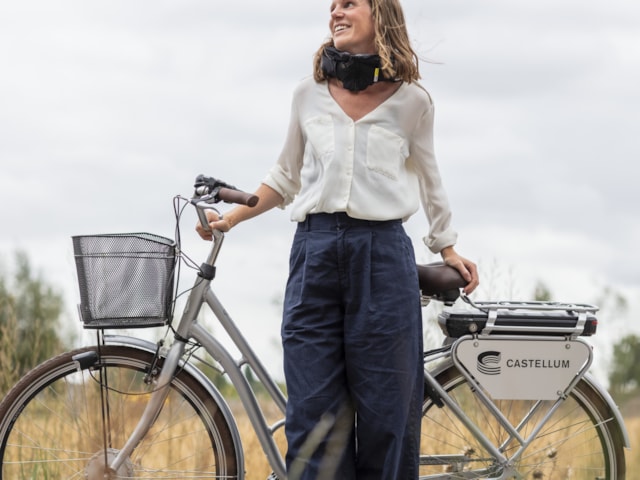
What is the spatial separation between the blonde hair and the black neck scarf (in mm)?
31

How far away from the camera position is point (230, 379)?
395cm

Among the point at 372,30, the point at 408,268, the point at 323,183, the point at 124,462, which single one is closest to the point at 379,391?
the point at 408,268

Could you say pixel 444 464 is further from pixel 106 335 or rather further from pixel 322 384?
pixel 106 335

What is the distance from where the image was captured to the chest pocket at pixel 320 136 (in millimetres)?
3686

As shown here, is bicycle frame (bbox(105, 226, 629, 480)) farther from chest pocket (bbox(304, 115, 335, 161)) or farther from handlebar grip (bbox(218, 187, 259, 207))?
chest pocket (bbox(304, 115, 335, 161))

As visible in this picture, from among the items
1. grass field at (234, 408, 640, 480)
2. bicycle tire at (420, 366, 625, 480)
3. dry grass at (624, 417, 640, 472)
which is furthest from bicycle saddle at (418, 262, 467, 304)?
grass field at (234, 408, 640, 480)

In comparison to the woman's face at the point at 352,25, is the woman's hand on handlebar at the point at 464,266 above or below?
below

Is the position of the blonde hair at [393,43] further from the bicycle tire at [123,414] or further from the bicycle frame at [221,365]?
the bicycle tire at [123,414]

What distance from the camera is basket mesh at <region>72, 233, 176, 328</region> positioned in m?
3.70

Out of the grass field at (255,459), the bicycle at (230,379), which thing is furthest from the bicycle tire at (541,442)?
the grass field at (255,459)

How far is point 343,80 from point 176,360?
3.88ft

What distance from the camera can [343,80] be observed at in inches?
146

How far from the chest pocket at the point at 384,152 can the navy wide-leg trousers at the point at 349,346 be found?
183mm

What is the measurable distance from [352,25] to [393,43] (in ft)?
0.52
